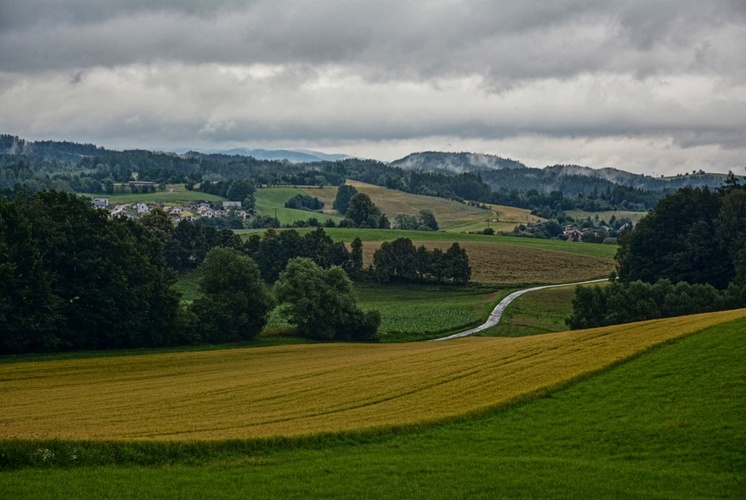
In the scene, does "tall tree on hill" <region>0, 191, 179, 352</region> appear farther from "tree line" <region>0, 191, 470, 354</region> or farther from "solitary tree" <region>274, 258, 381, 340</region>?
"solitary tree" <region>274, 258, 381, 340</region>

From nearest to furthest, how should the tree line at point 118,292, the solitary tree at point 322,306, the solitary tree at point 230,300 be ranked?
the tree line at point 118,292 → the solitary tree at point 230,300 → the solitary tree at point 322,306

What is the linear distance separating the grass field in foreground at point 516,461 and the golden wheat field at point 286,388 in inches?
75.0

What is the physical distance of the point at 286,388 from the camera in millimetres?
38156

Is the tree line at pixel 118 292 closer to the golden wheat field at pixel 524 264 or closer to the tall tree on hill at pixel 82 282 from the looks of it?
the tall tree on hill at pixel 82 282

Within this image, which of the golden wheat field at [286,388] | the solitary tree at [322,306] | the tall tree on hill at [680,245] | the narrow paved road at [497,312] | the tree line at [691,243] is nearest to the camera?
the golden wheat field at [286,388]

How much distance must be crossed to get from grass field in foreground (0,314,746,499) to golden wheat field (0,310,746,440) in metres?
1.91

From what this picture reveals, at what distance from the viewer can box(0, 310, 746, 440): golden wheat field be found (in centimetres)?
2805

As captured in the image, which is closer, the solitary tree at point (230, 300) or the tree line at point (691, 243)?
the solitary tree at point (230, 300)

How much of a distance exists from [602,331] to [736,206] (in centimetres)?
5873

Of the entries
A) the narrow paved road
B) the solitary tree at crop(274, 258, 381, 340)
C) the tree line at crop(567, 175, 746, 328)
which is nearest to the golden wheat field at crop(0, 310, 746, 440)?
the solitary tree at crop(274, 258, 381, 340)

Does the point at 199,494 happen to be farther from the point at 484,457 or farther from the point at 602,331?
the point at 602,331

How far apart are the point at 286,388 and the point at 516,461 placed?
1765 cm

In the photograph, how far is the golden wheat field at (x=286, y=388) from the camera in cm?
2805

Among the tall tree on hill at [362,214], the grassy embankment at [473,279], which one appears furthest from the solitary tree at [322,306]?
the tall tree on hill at [362,214]
